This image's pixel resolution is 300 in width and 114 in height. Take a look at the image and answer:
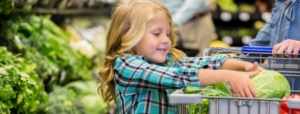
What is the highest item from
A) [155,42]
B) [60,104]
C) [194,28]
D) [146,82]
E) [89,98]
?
[155,42]

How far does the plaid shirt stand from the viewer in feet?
9.29

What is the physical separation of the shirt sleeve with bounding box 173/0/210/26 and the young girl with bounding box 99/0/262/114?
11.3 feet

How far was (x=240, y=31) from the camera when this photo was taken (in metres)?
9.79

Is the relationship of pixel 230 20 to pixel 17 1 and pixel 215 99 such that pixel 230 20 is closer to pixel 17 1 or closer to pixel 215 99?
pixel 17 1

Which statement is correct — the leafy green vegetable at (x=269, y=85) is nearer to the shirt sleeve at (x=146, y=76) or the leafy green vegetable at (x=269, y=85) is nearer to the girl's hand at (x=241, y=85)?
the girl's hand at (x=241, y=85)

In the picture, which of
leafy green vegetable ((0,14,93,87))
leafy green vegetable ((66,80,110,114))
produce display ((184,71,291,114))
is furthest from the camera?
leafy green vegetable ((66,80,110,114))

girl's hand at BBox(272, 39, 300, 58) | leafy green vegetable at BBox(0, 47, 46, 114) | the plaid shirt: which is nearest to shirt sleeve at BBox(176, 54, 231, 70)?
the plaid shirt

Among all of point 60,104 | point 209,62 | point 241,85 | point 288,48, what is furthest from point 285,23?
point 60,104

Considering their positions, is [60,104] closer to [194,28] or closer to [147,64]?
[194,28]

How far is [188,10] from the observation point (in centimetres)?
673

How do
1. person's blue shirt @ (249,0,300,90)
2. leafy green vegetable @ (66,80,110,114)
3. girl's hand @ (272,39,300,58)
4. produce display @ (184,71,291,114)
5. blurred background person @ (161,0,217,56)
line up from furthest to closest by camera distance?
blurred background person @ (161,0,217,56) → leafy green vegetable @ (66,80,110,114) → person's blue shirt @ (249,0,300,90) → girl's hand @ (272,39,300,58) → produce display @ (184,71,291,114)

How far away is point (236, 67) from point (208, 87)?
0.37m

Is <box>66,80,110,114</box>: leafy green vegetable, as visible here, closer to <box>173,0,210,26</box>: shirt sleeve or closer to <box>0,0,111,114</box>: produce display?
<box>0,0,111,114</box>: produce display

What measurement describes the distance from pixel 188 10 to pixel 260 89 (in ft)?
13.5
